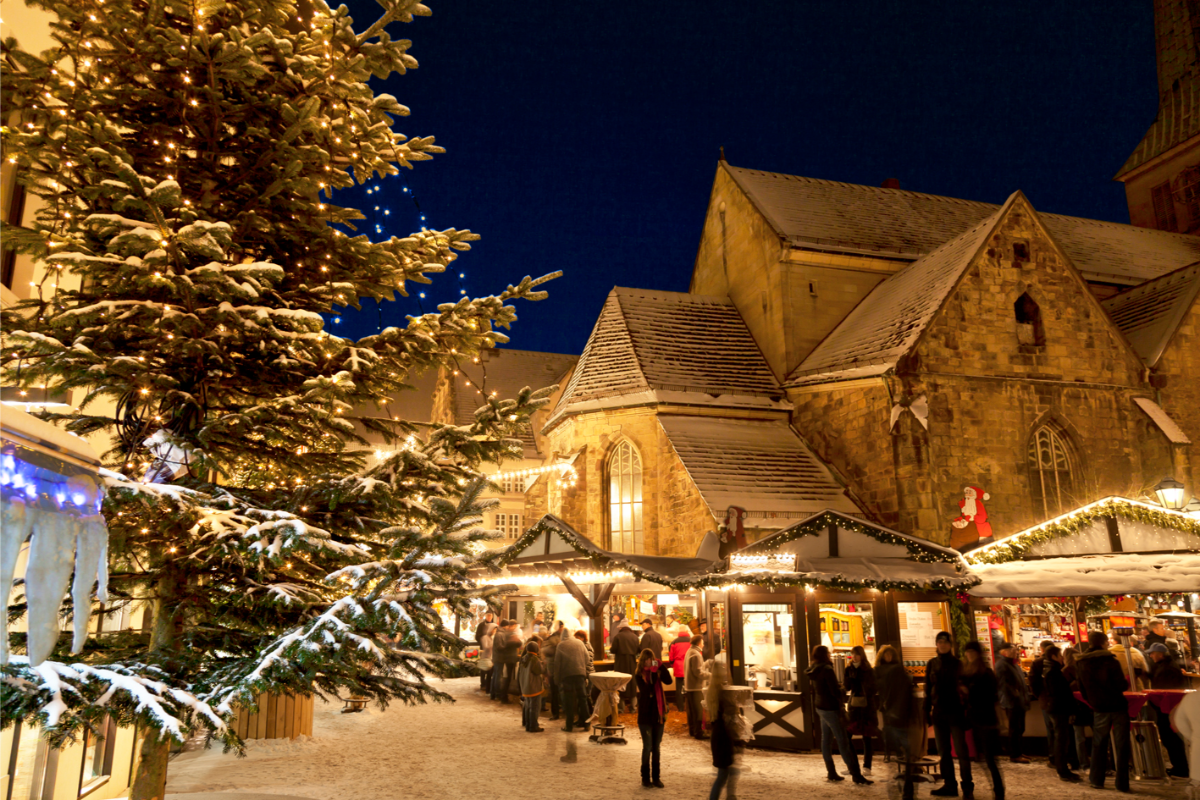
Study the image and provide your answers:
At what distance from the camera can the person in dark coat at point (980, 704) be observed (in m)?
8.98

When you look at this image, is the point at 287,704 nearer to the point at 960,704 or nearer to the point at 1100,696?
the point at 960,704

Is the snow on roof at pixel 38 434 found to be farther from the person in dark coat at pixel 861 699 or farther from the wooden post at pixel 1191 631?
the wooden post at pixel 1191 631

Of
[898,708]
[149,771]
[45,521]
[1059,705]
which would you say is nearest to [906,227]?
[1059,705]

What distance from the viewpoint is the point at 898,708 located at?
9.21m

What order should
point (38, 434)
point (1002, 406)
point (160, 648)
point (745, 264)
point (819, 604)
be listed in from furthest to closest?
1. point (745, 264)
2. point (1002, 406)
3. point (819, 604)
4. point (160, 648)
5. point (38, 434)

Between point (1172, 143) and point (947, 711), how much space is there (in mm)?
38369

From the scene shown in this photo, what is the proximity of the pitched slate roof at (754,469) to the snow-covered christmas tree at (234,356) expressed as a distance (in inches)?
547

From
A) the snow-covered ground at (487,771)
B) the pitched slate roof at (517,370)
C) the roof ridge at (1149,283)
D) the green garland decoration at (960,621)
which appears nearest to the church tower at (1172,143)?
the roof ridge at (1149,283)

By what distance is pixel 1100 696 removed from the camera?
9562 mm

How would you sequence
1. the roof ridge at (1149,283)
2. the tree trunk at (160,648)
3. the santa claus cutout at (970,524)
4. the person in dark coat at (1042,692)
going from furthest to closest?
the roof ridge at (1149,283) < the santa claus cutout at (970,524) < the person in dark coat at (1042,692) < the tree trunk at (160,648)

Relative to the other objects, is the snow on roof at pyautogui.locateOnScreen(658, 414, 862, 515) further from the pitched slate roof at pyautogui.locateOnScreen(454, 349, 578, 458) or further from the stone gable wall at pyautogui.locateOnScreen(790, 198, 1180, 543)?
the pitched slate roof at pyautogui.locateOnScreen(454, 349, 578, 458)

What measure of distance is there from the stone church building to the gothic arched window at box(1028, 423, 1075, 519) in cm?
5

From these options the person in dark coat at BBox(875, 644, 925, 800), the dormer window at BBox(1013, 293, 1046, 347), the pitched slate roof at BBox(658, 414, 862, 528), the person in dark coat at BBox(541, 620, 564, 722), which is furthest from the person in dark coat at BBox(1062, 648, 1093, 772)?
the dormer window at BBox(1013, 293, 1046, 347)

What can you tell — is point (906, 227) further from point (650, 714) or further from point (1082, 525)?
point (650, 714)
